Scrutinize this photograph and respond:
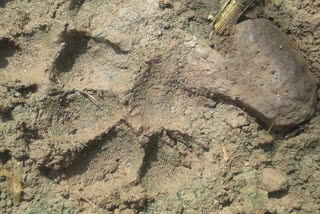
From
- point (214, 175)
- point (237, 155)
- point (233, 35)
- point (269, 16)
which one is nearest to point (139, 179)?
point (214, 175)

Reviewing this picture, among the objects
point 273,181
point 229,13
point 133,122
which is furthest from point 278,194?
point 229,13

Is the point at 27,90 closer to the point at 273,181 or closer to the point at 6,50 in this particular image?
the point at 6,50

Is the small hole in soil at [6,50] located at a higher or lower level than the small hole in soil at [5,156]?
higher

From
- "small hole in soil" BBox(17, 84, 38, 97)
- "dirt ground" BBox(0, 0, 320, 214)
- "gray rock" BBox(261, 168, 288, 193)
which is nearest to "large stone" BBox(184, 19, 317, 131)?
"dirt ground" BBox(0, 0, 320, 214)

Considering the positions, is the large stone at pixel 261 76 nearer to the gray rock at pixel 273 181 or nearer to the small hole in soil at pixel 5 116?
the gray rock at pixel 273 181

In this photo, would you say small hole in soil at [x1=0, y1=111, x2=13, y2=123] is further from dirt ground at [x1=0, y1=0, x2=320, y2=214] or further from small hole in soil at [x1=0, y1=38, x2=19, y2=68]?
small hole in soil at [x1=0, y1=38, x2=19, y2=68]

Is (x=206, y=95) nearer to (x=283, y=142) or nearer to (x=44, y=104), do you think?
(x=283, y=142)

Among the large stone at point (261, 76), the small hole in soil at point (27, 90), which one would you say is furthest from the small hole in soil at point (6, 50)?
the large stone at point (261, 76)
